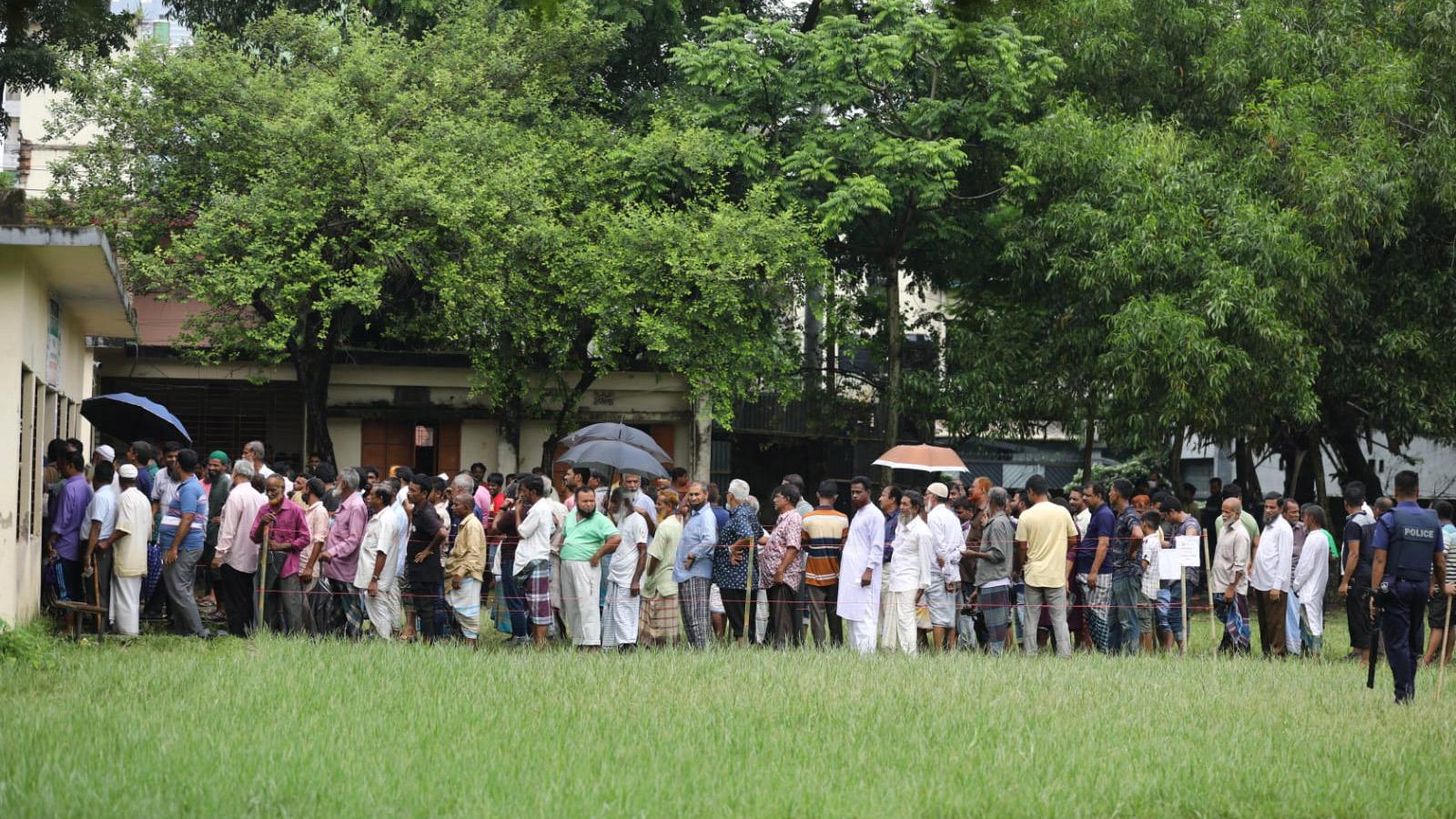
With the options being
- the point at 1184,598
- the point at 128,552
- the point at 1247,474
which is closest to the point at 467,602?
the point at 128,552

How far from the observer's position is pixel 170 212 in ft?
83.9

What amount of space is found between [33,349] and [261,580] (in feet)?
9.66

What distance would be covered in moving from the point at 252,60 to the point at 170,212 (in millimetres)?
2921

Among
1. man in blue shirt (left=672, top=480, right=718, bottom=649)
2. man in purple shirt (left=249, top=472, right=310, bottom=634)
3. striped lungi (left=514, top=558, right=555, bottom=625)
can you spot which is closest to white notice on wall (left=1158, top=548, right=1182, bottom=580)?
man in blue shirt (left=672, top=480, right=718, bottom=649)

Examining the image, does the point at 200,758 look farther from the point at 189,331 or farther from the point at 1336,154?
the point at 189,331

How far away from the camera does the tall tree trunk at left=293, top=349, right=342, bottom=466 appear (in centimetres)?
2673

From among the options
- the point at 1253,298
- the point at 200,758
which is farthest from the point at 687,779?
the point at 1253,298

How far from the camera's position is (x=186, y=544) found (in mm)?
14445

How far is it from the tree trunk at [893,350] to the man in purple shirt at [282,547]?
14701mm

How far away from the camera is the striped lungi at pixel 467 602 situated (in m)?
14.5

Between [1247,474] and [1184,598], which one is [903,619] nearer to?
[1184,598]

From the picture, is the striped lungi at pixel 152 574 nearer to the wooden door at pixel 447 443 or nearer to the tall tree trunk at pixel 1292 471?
the wooden door at pixel 447 443

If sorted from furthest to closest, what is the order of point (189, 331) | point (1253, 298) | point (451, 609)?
point (189, 331)
point (1253, 298)
point (451, 609)

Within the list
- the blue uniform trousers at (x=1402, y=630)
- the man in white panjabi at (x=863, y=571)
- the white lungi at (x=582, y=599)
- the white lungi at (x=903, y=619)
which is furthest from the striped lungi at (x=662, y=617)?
the blue uniform trousers at (x=1402, y=630)
